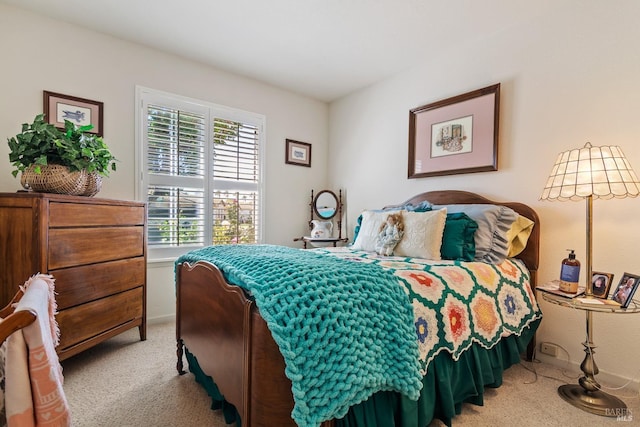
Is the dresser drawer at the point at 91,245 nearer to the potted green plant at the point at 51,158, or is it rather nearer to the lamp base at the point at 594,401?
the potted green plant at the point at 51,158

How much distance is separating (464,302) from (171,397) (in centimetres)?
164

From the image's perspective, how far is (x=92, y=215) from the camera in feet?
6.38

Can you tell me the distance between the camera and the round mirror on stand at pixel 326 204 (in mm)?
3682

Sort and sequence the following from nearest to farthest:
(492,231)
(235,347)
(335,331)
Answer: (335,331)
(235,347)
(492,231)

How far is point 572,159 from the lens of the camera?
5.53 ft

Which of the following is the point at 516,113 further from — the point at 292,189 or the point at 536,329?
the point at 292,189

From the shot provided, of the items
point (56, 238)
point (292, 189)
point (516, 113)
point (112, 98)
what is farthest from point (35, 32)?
point (516, 113)

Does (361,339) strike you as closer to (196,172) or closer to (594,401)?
(594,401)

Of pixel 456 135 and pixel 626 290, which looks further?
pixel 456 135

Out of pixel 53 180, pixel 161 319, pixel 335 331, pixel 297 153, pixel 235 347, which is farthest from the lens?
pixel 297 153

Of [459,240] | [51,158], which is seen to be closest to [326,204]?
[459,240]

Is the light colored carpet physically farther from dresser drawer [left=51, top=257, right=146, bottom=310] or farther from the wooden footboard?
dresser drawer [left=51, top=257, right=146, bottom=310]

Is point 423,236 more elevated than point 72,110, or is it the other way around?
point 72,110

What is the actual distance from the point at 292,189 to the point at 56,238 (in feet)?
7.53
